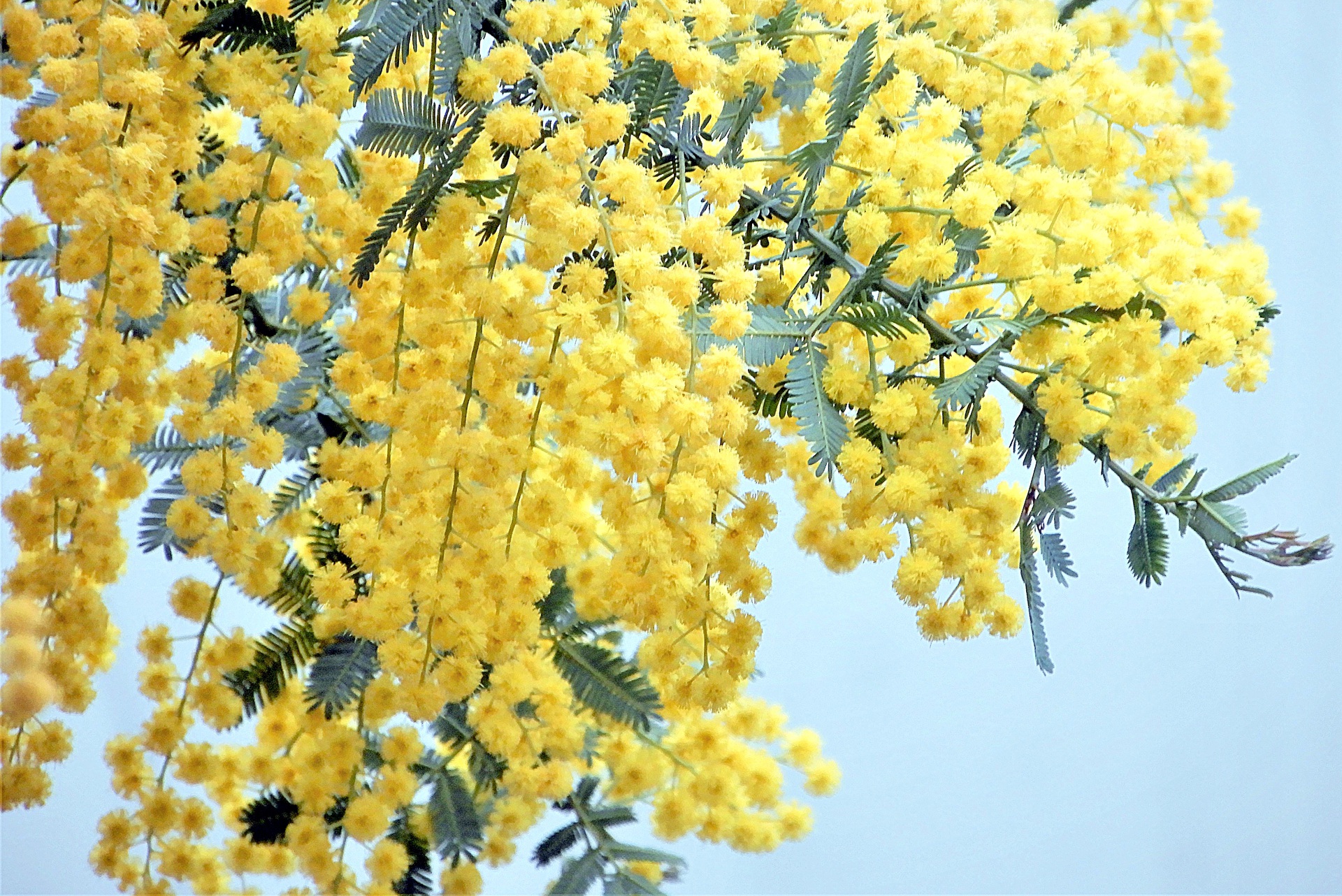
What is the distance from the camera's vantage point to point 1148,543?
0.81m

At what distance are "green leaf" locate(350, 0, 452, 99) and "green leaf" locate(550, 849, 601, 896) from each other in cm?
70

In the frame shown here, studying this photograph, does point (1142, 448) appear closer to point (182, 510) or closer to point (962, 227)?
point (962, 227)

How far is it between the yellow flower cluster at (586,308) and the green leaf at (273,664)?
2cm

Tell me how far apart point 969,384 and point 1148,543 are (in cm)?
17

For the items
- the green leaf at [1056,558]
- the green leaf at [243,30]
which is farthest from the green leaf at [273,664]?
the green leaf at [1056,558]

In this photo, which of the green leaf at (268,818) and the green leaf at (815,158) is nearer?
the green leaf at (815,158)

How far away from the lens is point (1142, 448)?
2.42 ft

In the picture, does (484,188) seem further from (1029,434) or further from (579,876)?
(579,876)

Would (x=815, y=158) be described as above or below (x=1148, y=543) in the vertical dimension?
above

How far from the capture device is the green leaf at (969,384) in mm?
735

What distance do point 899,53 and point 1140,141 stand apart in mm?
174

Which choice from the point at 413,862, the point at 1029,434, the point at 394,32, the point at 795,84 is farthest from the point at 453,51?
the point at 413,862

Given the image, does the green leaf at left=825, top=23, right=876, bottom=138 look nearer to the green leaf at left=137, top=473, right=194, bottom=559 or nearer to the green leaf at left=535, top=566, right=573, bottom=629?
the green leaf at left=535, top=566, right=573, bottom=629

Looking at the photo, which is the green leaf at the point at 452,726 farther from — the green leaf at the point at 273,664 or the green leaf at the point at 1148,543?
the green leaf at the point at 1148,543
